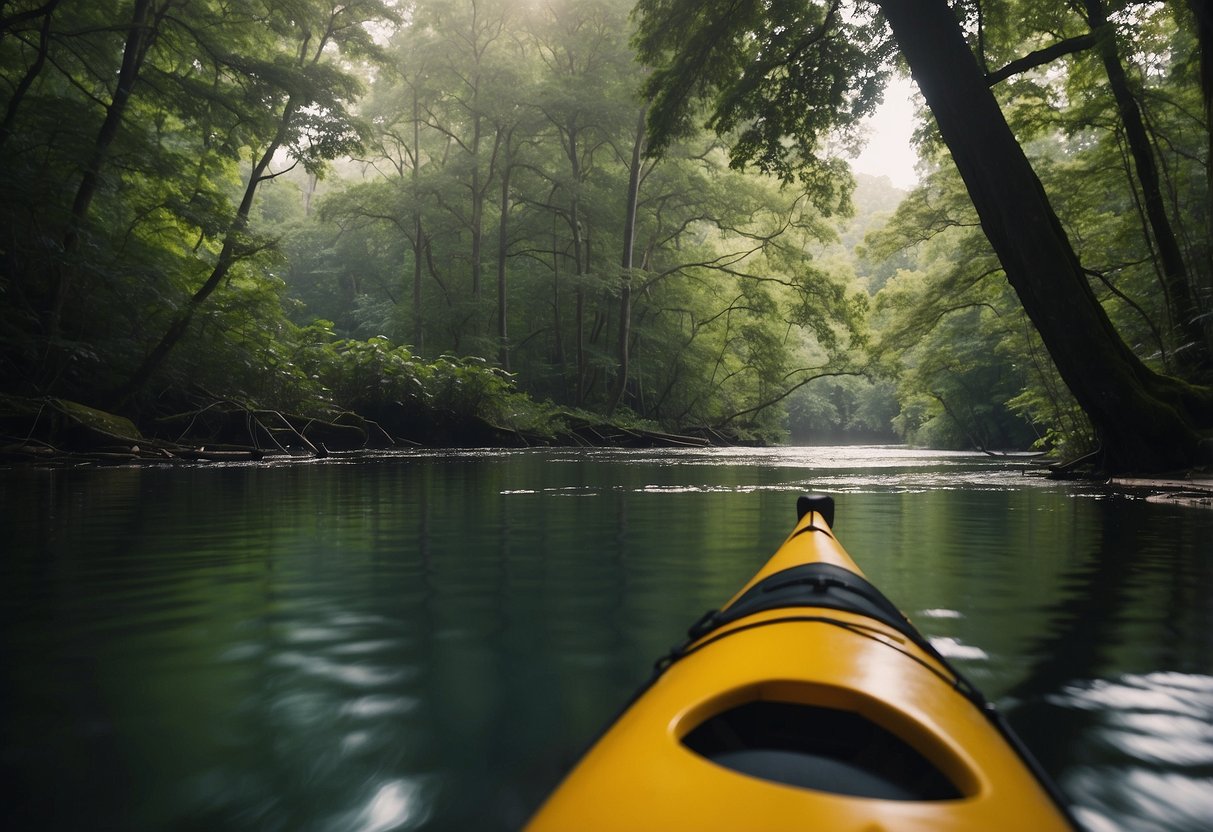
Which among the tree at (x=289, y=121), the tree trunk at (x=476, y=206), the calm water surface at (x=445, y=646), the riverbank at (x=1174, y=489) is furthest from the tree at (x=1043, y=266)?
the tree trunk at (x=476, y=206)

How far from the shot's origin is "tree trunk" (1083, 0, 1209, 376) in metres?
8.07

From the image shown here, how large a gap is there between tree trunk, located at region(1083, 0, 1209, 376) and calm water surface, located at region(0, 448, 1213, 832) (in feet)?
13.4

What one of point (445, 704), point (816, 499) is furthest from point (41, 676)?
point (816, 499)

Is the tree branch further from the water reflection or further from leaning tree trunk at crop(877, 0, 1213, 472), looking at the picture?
the water reflection

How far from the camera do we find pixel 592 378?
2555 cm

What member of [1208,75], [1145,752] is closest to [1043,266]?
[1208,75]

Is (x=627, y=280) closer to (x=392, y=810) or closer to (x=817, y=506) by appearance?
(x=817, y=506)

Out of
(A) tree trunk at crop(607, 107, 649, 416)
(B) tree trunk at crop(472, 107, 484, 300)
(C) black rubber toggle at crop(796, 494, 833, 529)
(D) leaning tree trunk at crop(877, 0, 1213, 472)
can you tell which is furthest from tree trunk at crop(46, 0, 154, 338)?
(B) tree trunk at crop(472, 107, 484, 300)

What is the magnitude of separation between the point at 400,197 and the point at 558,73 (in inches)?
247

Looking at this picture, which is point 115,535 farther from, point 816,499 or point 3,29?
point 3,29

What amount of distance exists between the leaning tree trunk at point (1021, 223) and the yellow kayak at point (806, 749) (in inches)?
238

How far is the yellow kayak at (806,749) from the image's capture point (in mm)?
728

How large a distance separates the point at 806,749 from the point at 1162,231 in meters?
10.2

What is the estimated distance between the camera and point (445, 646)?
2.21m
